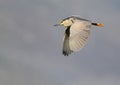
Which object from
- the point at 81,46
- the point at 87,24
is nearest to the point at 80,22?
the point at 87,24

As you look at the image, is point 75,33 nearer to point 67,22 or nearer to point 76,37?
point 76,37

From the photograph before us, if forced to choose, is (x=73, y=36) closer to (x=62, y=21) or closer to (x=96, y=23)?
(x=62, y=21)

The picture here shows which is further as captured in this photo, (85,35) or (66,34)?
(66,34)

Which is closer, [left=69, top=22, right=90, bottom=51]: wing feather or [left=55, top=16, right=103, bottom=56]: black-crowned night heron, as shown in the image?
[left=69, top=22, right=90, bottom=51]: wing feather

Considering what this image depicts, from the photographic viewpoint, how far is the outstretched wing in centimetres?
1864

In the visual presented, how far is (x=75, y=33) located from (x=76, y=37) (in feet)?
1.16

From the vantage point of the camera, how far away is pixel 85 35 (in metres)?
19.0

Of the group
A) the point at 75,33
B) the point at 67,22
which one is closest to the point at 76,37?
the point at 75,33

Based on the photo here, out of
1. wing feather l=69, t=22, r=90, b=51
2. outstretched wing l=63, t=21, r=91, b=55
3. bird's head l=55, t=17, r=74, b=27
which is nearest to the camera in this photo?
wing feather l=69, t=22, r=90, b=51

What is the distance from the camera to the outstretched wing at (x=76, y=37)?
18.6 meters

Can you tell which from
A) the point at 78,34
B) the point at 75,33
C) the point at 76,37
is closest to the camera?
the point at 76,37

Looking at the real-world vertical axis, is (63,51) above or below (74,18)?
below

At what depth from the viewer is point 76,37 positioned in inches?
753

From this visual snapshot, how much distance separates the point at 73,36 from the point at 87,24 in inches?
37.3
